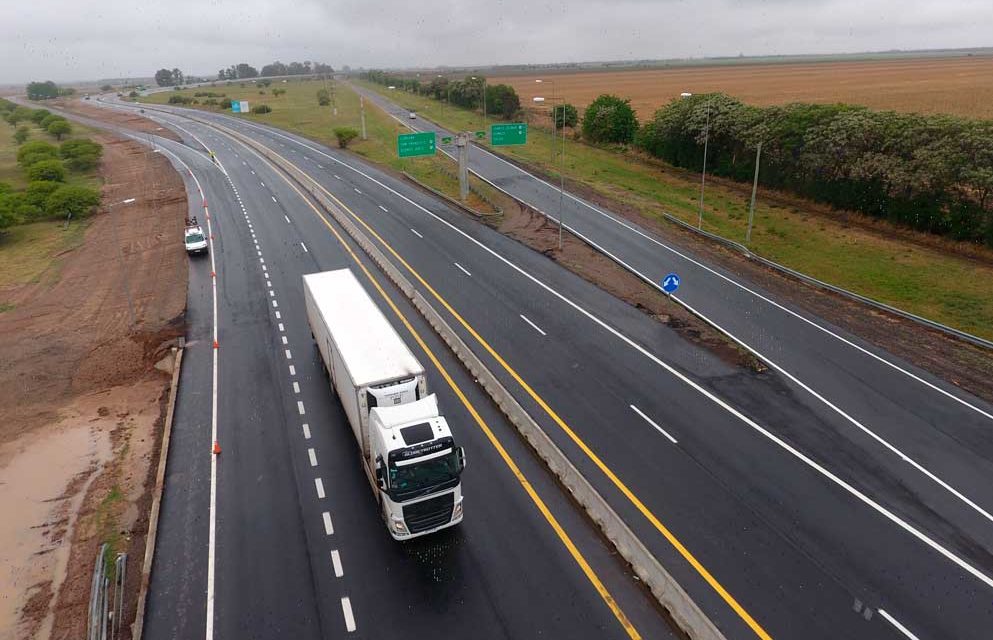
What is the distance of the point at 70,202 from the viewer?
184ft

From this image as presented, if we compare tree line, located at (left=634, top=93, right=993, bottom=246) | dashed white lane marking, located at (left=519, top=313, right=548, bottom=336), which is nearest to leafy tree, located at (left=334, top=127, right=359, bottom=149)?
tree line, located at (left=634, top=93, right=993, bottom=246)

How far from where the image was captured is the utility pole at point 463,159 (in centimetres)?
5519

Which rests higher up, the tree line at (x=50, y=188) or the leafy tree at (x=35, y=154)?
the leafy tree at (x=35, y=154)

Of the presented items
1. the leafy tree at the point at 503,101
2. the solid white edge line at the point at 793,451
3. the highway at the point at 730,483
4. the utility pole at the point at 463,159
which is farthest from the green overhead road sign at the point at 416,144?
the leafy tree at the point at 503,101

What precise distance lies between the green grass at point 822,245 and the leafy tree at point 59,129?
8369cm

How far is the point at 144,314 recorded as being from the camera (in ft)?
109

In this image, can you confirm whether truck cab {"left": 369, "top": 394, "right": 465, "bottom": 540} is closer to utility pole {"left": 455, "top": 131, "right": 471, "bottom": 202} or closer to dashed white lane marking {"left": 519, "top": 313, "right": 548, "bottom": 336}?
dashed white lane marking {"left": 519, "top": 313, "right": 548, "bottom": 336}

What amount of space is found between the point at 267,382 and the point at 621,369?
15.7m

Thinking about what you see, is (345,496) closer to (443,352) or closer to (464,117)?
(443,352)

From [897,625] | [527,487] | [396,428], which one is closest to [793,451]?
[897,625]

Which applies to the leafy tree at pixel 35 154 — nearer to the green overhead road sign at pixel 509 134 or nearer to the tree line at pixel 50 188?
the tree line at pixel 50 188

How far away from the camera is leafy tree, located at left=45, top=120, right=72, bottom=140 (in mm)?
98312

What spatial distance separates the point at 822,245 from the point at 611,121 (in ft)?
147

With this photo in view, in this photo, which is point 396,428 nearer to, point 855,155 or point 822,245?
point 822,245
